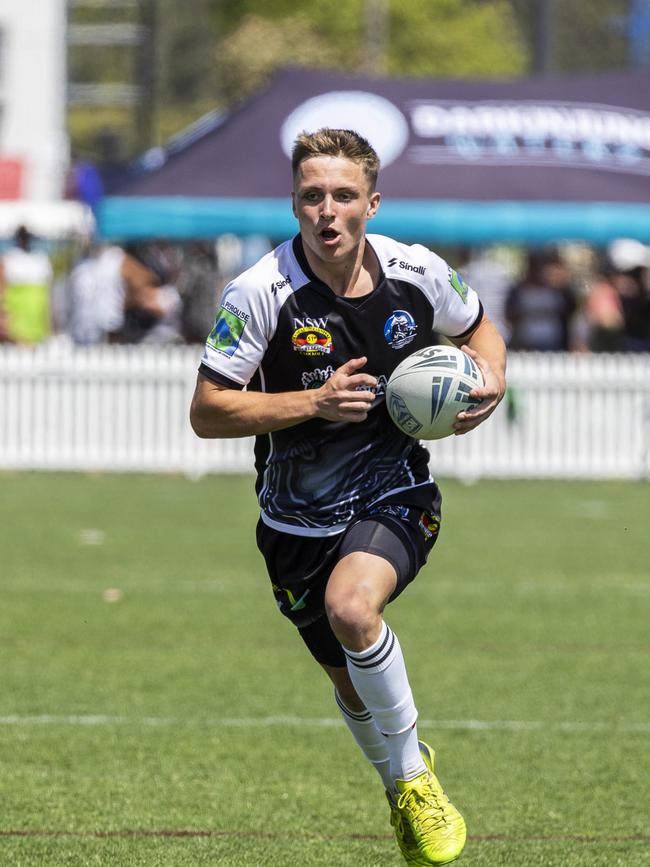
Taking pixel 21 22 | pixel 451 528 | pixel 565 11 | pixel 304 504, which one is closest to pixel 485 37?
pixel 565 11

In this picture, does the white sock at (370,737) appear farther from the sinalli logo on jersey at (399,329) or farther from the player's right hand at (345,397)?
the sinalli logo on jersey at (399,329)

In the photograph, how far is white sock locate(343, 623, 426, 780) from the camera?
511 centimetres

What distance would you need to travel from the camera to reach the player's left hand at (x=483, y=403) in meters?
5.27

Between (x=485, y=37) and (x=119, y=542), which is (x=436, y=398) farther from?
(x=485, y=37)

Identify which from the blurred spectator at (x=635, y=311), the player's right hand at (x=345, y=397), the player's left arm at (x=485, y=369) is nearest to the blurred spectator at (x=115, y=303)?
the blurred spectator at (x=635, y=311)

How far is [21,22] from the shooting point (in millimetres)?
37875

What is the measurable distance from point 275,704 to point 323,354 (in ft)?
10.1

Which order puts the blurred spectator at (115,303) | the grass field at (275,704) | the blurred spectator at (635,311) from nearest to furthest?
the grass field at (275,704) → the blurred spectator at (635,311) → the blurred spectator at (115,303)

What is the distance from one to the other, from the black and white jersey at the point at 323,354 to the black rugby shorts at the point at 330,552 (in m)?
0.04

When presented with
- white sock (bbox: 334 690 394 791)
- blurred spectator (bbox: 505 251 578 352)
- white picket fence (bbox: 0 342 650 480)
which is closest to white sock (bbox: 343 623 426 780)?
white sock (bbox: 334 690 394 791)

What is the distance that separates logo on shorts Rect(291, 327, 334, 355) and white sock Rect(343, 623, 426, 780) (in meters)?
0.89

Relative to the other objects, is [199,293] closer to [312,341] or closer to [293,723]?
[293,723]

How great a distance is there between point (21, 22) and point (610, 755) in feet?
110

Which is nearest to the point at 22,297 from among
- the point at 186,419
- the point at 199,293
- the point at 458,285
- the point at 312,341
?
the point at 186,419
